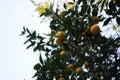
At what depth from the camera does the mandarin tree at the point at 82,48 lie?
284 cm

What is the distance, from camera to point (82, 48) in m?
3.02

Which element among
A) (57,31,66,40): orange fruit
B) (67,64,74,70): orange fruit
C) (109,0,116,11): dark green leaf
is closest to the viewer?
(109,0,116,11): dark green leaf

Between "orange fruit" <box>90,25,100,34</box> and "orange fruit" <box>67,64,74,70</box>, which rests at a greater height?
"orange fruit" <box>90,25,100,34</box>

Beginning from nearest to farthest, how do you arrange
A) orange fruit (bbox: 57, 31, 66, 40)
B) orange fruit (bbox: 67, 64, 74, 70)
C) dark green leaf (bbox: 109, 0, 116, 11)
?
dark green leaf (bbox: 109, 0, 116, 11)
orange fruit (bbox: 57, 31, 66, 40)
orange fruit (bbox: 67, 64, 74, 70)

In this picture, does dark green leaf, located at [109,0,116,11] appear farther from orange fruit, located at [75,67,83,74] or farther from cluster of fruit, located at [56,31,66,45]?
orange fruit, located at [75,67,83,74]

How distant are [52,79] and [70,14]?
0.94 meters

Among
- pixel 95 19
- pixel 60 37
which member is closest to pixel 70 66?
pixel 60 37

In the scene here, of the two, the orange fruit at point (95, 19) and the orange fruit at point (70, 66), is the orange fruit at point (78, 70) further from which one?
the orange fruit at point (95, 19)

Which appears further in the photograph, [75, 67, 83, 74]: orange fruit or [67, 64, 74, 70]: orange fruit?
[67, 64, 74, 70]: orange fruit

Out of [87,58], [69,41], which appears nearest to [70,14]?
[69,41]

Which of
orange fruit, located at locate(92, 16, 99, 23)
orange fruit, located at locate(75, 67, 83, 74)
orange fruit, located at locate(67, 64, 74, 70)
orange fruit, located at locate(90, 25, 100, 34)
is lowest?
orange fruit, located at locate(75, 67, 83, 74)

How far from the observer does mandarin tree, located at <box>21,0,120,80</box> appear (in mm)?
2842

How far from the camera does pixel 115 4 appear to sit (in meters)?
2.71

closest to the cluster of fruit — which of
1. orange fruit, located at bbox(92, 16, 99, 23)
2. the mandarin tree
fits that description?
the mandarin tree
